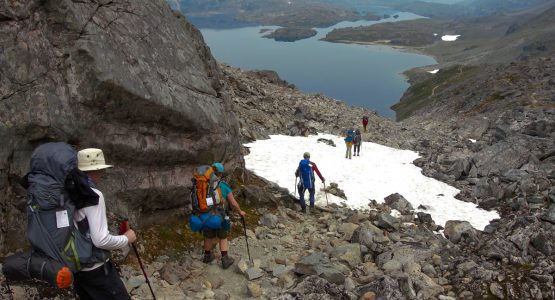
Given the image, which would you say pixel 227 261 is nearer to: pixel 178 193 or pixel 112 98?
pixel 178 193

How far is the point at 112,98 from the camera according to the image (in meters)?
10.4

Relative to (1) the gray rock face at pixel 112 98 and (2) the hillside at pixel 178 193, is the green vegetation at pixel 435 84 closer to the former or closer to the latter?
(2) the hillside at pixel 178 193

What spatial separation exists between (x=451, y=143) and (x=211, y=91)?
3216 centimetres

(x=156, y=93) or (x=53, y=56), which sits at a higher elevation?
(x=53, y=56)

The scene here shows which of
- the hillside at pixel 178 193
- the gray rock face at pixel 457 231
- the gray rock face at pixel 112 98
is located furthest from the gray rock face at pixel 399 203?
the gray rock face at pixel 112 98

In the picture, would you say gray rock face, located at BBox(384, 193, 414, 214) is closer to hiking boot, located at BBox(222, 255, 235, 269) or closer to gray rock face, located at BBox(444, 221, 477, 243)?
gray rock face, located at BBox(444, 221, 477, 243)

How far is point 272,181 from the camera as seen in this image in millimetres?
19703

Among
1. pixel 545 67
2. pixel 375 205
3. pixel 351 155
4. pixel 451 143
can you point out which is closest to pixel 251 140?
pixel 351 155

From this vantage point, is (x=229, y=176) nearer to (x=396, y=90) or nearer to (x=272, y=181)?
(x=272, y=181)

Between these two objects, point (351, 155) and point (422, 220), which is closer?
point (422, 220)

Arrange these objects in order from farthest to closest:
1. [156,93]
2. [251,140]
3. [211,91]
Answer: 1. [251,140]
2. [211,91]
3. [156,93]

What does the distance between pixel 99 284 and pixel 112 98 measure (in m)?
5.53

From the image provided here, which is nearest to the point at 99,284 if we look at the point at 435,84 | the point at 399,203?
the point at 399,203

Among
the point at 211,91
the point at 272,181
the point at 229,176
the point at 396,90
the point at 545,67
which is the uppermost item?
the point at 211,91
